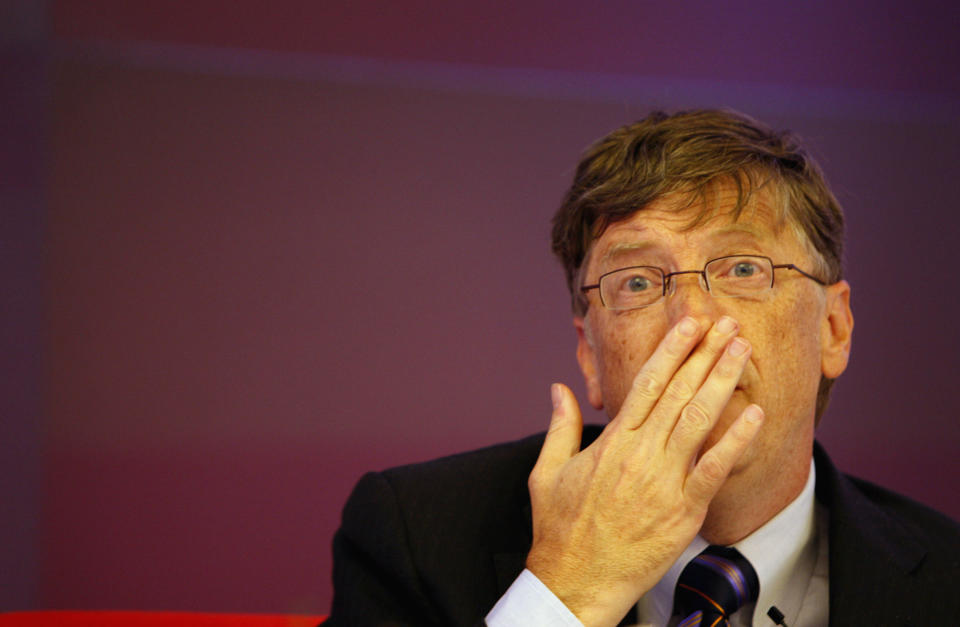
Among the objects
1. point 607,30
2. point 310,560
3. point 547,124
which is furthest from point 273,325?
point 607,30

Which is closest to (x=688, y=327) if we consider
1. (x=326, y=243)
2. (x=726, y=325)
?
(x=726, y=325)

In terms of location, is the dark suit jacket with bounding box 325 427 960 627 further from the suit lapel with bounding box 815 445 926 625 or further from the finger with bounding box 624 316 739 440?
the finger with bounding box 624 316 739 440

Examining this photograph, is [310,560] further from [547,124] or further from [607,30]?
[607,30]

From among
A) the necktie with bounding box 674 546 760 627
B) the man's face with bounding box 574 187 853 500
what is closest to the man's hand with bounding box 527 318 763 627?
the man's face with bounding box 574 187 853 500

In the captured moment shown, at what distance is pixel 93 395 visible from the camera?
290 centimetres

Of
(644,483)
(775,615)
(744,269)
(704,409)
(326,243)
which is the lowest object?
(775,615)

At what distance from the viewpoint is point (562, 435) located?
1518 millimetres

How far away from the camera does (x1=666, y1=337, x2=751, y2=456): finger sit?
4.54 ft

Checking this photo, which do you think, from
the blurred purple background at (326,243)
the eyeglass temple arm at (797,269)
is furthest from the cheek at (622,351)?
the blurred purple background at (326,243)

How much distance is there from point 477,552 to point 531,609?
32 centimetres

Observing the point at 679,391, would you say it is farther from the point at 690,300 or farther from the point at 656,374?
the point at 690,300

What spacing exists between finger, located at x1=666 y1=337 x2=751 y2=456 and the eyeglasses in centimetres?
20

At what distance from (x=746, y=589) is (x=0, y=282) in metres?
2.44

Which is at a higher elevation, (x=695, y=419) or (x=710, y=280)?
(x=710, y=280)
